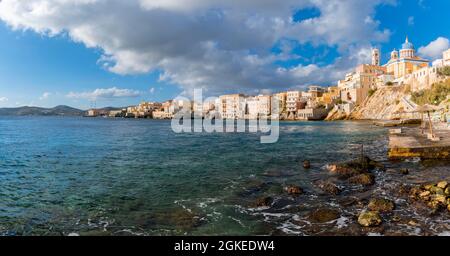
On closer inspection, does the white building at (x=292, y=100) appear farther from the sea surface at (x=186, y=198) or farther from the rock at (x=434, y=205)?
the rock at (x=434, y=205)

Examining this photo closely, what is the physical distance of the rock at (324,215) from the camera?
9.64 meters

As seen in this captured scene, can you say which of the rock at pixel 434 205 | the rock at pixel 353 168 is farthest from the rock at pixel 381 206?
the rock at pixel 353 168

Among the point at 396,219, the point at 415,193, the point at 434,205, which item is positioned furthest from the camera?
the point at 415,193

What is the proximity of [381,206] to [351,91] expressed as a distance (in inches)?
4267

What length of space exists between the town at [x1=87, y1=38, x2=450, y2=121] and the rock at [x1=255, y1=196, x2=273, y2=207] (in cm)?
7846

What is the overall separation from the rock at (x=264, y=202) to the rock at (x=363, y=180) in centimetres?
516

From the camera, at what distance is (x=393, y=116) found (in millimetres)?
81312

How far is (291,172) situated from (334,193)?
4975mm

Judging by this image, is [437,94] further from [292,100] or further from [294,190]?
[292,100]

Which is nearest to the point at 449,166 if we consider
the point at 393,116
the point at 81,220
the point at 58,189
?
the point at 81,220

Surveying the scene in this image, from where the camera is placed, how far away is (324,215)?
989 cm

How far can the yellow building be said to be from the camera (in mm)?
105637

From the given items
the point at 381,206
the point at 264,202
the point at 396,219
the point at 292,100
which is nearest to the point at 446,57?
the point at 292,100
